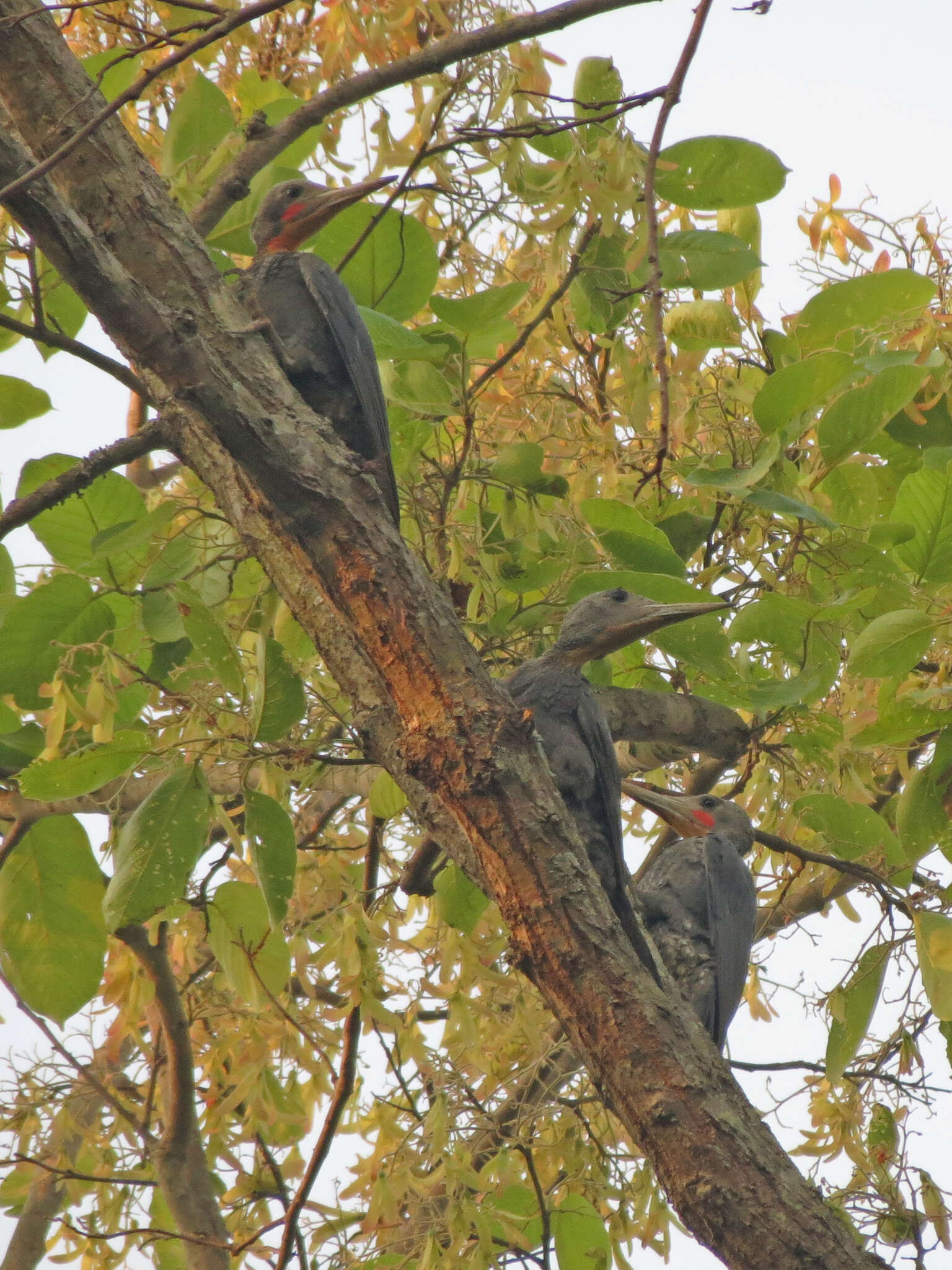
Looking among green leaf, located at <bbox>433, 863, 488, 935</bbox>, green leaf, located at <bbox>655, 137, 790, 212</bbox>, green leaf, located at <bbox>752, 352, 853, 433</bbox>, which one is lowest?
green leaf, located at <bbox>433, 863, 488, 935</bbox>

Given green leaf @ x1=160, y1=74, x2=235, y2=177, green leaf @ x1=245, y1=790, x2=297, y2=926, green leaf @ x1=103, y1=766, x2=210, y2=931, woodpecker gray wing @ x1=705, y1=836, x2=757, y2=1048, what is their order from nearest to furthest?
1. green leaf @ x1=103, y1=766, x2=210, y2=931
2. green leaf @ x1=245, y1=790, x2=297, y2=926
3. green leaf @ x1=160, y1=74, x2=235, y2=177
4. woodpecker gray wing @ x1=705, y1=836, x2=757, y2=1048

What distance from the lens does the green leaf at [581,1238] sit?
10.4 feet

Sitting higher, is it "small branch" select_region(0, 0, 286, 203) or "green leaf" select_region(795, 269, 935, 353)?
"green leaf" select_region(795, 269, 935, 353)

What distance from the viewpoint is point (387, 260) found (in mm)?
3059

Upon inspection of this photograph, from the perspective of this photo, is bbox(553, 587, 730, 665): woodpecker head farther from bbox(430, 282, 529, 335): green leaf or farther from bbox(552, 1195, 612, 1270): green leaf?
bbox(552, 1195, 612, 1270): green leaf

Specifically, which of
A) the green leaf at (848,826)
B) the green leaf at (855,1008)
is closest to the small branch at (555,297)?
the green leaf at (848,826)

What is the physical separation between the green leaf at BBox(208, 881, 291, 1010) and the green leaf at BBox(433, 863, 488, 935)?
44 cm

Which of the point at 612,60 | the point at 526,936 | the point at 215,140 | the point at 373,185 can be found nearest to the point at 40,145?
the point at 215,140

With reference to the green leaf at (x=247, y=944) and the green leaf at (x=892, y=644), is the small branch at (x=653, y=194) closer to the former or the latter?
the green leaf at (x=892, y=644)

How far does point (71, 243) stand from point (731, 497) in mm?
1603

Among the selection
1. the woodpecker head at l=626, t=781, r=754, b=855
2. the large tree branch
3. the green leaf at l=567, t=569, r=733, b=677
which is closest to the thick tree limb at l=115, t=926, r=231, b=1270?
the large tree branch

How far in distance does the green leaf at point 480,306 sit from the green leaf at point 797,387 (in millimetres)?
588

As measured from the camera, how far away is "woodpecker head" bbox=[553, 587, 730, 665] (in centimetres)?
333

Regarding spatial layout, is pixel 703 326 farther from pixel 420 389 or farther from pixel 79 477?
pixel 79 477
